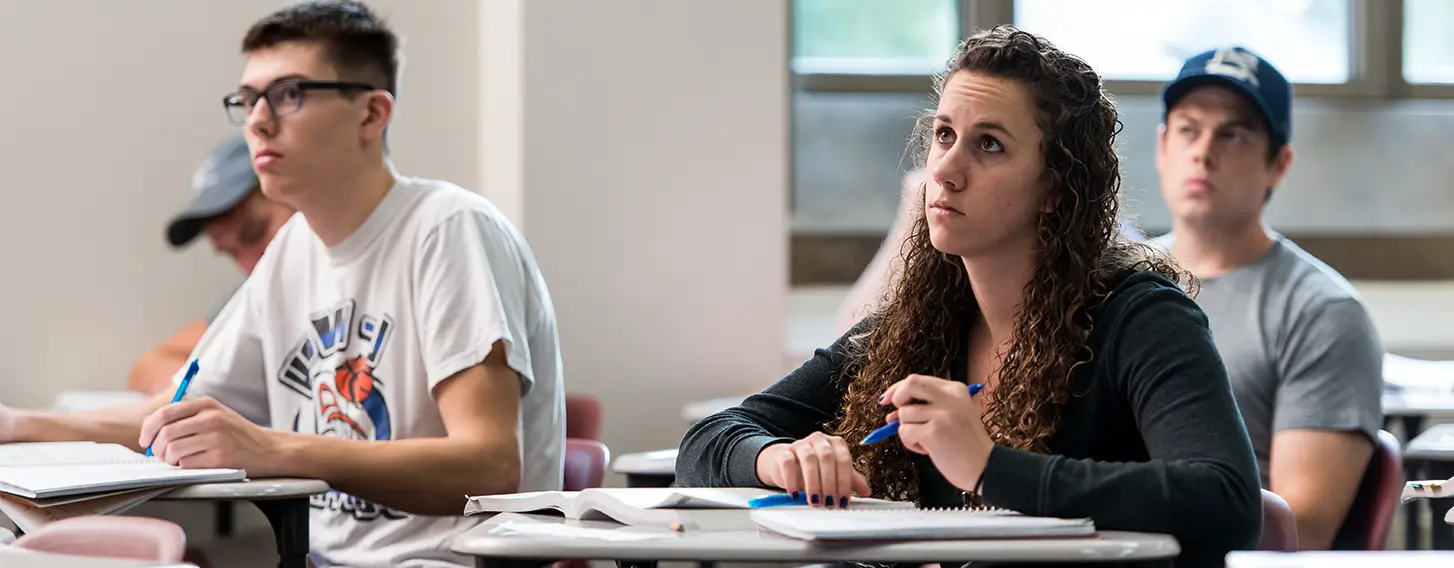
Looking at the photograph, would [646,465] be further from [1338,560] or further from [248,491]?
[1338,560]

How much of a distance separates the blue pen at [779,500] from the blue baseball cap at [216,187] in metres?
2.35

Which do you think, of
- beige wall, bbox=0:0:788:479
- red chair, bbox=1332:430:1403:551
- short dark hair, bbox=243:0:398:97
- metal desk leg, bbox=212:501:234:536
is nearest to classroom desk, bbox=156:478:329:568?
short dark hair, bbox=243:0:398:97

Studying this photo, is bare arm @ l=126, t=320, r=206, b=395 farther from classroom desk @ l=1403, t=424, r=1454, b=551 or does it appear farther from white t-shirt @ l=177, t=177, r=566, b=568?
classroom desk @ l=1403, t=424, r=1454, b=551

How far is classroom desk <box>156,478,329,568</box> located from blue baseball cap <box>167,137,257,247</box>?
6.08 feet

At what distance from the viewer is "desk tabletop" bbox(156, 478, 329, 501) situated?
Result: 72.9 inches

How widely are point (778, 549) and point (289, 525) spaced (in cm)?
87

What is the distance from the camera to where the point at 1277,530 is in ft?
6.27

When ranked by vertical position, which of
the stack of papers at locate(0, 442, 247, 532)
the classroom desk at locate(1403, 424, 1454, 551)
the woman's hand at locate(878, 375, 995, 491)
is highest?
the woman's hand at locate(878, 375, 995, 491)

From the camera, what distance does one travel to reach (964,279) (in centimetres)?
189

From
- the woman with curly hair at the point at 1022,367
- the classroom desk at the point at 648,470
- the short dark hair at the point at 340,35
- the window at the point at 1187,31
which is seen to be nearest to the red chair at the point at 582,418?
the classroom desk at the point at 648,470

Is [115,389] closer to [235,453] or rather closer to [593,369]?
[593,369]

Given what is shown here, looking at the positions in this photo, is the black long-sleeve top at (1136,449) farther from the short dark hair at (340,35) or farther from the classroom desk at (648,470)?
the short dark hair at (340,35)

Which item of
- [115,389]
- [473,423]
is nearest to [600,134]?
[115,389]

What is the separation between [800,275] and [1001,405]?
301cm
